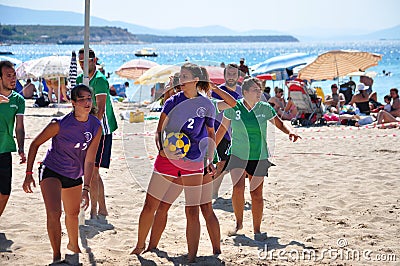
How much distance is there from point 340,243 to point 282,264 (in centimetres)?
72

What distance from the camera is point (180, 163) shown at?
4512 mm

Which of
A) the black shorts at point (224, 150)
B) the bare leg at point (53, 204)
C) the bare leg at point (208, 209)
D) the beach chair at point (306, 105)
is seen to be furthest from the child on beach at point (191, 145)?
the beach chair at point (306, 105)

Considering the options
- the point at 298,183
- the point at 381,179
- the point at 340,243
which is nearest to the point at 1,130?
the point at 340,243

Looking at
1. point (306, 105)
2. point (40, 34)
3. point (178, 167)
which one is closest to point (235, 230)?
point (178, 167)

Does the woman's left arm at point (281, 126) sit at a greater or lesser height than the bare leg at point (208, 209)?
greater

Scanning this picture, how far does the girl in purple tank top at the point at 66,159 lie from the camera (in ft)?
14.3

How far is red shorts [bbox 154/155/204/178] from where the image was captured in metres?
4.52

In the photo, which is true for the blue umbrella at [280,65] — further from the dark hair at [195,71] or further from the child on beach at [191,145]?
the child on beach at [191,145]

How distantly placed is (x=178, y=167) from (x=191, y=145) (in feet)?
0.64

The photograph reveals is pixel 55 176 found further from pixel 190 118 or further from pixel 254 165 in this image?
pixel 254 165

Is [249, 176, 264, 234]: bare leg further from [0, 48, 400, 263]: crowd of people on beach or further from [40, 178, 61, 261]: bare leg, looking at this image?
[40, 178, 61, 261]: bare leg

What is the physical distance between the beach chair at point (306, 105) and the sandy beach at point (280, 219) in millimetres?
4400

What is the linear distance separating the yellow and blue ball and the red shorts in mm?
79

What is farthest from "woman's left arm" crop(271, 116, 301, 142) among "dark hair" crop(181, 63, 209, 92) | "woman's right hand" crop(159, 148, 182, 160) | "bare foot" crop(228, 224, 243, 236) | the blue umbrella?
the blue umbrella
